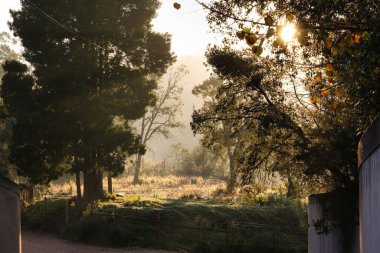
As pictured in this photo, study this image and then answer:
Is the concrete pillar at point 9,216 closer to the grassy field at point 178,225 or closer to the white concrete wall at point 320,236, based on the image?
the white concrete wall at point 320,236

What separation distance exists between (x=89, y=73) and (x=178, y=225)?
26.7ft

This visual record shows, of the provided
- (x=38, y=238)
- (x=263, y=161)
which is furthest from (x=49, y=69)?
(x=263, y=161)

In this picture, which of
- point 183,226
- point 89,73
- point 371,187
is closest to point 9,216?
point 371,187

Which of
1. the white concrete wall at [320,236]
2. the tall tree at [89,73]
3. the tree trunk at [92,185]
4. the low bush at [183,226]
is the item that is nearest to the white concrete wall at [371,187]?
the white concrete wall at [320,236]

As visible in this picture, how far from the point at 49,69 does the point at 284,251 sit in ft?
41.7

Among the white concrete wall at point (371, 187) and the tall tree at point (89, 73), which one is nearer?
the white concrete wall at point (371, 187)

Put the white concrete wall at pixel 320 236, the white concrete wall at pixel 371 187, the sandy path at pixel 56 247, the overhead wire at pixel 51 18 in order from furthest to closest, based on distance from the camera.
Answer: the overhead wire at pixel 51 18
the sandy path at pixel 56 247
the white concrete wall at pixel 320 236
the white concrete wall at pixel 371 187

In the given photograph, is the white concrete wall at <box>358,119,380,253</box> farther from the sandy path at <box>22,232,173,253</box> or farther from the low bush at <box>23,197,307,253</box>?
the sandy path at <box>22,232,173,253</box>

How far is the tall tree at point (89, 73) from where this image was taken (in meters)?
22.4

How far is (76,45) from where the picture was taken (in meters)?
23.0

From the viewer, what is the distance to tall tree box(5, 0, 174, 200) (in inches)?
883

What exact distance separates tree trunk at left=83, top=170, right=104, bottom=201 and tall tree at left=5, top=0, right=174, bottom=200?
5 centimetres

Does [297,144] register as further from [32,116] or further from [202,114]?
[32,116]

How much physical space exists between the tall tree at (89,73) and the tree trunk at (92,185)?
50 millimetres
